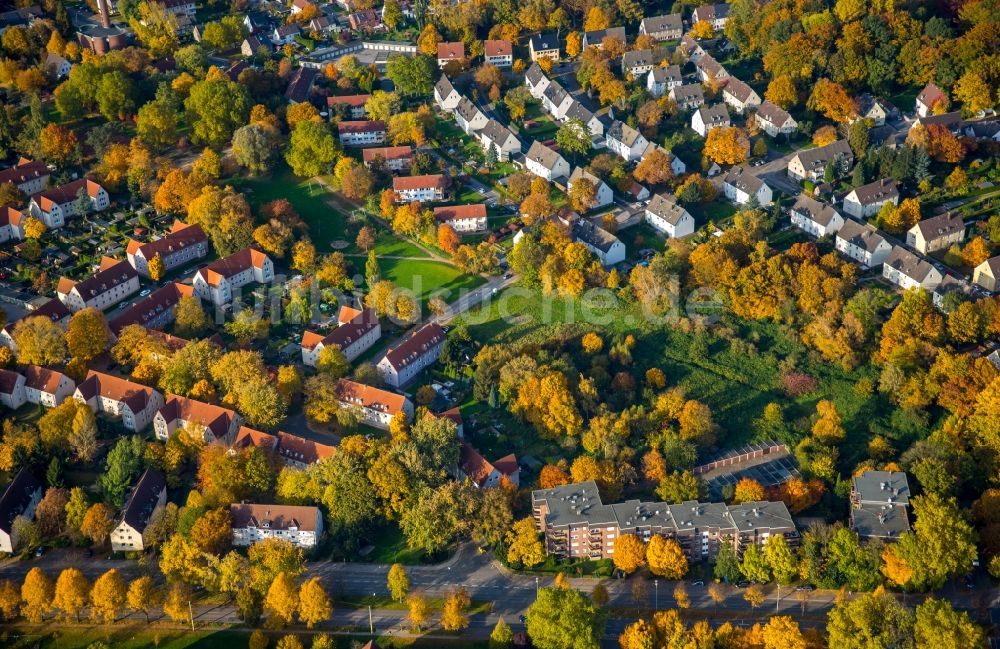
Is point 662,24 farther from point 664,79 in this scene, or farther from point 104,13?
point 104,13

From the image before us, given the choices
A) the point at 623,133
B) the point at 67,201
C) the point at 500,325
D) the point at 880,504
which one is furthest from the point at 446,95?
the point at 880,504

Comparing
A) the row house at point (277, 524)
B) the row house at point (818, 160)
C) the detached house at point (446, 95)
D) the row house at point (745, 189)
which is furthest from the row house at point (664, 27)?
the row house at point (277, 524)

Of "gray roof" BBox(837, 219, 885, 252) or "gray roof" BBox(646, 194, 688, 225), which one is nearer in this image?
"gray roof" BBox(837, 219, 885, 252)

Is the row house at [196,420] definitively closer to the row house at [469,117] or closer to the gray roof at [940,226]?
the row house at [469,117]

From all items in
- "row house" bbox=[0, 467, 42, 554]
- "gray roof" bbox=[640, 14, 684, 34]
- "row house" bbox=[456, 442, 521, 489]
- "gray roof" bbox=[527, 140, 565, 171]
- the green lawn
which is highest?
"gray roof" bbox=[640, 14, 684, 34]

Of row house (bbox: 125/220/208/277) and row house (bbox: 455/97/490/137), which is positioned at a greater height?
row house (bbox: 455/97/490/137)

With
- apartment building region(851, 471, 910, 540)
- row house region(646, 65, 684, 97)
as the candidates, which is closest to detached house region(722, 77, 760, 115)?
row house region(646, 65, 684, 97)

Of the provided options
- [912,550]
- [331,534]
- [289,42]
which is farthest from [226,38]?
[912,550]

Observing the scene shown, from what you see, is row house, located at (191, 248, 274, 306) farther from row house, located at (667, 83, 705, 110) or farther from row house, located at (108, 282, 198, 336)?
row house, located at (667, 83, 705, 110)

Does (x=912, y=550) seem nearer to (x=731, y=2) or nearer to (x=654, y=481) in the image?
(x=654, y=481)
